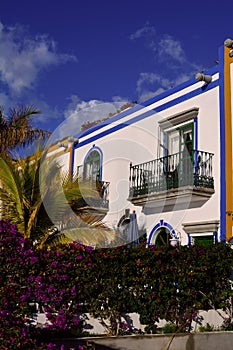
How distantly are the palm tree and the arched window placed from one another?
2491 mm

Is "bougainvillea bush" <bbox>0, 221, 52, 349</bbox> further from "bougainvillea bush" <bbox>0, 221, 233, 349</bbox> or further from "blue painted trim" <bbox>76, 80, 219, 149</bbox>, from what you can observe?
"blue painted trim" <bbox>76, 80, 219, 149</bbox>

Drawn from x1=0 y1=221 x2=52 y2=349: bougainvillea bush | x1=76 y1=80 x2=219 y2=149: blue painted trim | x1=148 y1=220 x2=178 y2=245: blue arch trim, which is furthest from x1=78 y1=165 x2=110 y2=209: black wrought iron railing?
x1=0 y1=221 x2=52 y2=349: bougainvillea bush

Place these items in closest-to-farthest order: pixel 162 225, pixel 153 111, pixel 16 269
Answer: pixel 16 269 < pixel 162 225 < pixel 153 111

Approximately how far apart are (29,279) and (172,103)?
856 cm

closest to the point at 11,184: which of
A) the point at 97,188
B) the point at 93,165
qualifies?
the point at 97,188

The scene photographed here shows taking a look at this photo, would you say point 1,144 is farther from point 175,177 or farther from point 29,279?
point 29,279

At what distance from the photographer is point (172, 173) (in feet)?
43.7

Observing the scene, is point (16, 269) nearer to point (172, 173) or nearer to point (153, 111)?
point (172, 173)

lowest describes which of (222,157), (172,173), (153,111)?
(172,173)

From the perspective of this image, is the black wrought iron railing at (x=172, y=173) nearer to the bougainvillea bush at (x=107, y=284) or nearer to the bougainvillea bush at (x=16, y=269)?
the bougainvillea bush at (x=107, y=284)

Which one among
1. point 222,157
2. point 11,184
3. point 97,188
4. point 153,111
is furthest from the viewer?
point 153,111

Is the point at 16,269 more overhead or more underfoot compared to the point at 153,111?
more underfoot

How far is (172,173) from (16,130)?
498 centimetres

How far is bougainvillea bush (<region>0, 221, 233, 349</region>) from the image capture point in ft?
23.1
